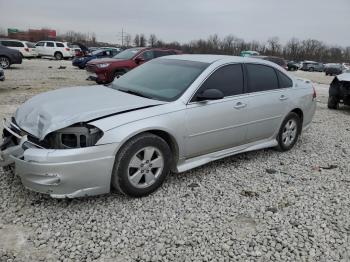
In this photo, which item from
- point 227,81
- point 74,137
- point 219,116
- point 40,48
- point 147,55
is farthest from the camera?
point 40,48

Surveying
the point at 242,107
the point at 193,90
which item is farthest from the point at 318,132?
the point at 193,90

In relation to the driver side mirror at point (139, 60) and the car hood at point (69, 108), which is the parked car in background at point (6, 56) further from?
the car hood at point (69, 108)

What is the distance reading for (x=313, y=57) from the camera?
265 ft

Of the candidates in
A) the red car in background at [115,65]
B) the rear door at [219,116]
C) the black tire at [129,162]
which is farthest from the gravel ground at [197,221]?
the red car in background at [115,65]

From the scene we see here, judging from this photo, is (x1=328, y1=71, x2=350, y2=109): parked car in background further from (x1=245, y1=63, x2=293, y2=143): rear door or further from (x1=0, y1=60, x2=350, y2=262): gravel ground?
(x1=0, y1=60, x2=350, y2=262): gravel ground

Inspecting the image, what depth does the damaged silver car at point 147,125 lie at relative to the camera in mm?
3229

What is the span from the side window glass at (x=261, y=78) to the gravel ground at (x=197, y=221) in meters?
1.20

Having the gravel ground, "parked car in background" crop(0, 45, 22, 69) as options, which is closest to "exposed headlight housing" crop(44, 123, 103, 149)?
the gravel ground

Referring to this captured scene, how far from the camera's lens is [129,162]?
3498 mm

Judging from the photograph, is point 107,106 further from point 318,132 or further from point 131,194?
point 318,132

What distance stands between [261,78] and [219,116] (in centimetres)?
124

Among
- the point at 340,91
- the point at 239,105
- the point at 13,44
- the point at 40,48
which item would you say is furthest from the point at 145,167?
the point at 40,48

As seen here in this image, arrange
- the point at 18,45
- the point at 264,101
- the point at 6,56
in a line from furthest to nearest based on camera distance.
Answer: the point at 18,45, the point at 6,56, the point at 264,101

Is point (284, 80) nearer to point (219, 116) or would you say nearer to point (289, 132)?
point (289, 132)
